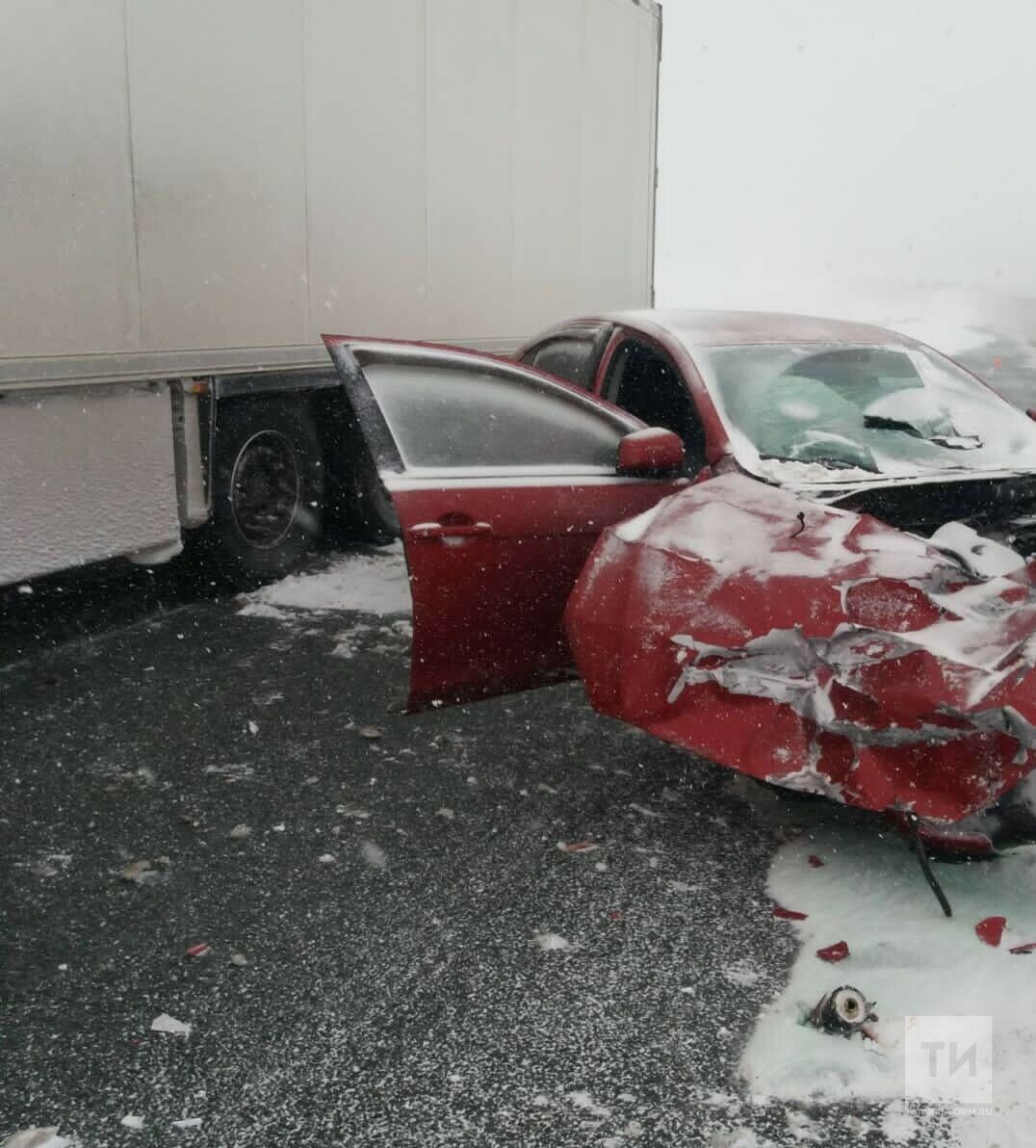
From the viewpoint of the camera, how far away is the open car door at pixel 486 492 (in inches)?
170

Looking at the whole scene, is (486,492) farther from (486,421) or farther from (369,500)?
(369,500)

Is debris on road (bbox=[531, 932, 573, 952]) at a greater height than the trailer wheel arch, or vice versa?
the trailer wheel arch

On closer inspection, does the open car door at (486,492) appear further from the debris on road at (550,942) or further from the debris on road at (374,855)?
the debris on road at (550,942)

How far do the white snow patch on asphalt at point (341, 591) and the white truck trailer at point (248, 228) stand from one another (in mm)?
223

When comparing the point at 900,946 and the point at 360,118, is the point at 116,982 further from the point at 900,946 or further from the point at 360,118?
the point at 360,118

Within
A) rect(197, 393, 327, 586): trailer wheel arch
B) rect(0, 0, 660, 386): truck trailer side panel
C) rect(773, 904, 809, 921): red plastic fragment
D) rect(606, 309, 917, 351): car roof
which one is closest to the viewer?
rect(773, 904, 809, 921): red plastic fragment

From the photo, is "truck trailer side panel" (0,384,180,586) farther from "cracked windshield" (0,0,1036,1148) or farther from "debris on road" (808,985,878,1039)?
"debris on road" (808,985,878,1039)

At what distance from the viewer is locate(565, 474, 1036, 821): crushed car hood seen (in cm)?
325

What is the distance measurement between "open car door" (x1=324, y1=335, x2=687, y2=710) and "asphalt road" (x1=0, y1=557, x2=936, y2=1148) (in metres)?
0.53

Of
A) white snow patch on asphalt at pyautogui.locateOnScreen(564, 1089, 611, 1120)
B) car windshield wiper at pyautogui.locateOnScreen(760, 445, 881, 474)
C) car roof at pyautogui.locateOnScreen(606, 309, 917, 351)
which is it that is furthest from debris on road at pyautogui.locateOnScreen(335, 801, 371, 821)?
car roof at pyautogui.locateOnScreen(606, 309, 917, 351)

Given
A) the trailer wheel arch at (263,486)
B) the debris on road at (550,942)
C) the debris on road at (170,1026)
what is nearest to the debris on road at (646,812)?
the debris on road at (550,942)

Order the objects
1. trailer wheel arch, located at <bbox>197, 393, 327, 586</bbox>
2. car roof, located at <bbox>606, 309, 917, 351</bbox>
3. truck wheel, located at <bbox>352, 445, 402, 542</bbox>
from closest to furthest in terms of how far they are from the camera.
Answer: car roof, located at <bbox>606, 309, 917, 351</bbox>
trailer wheel arch, located at <bbox>197, 393, 327, 586</bbox>
truck wheel, located at <bbox>352, 445, 402, 542</bbox>

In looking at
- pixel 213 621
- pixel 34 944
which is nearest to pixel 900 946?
pixel 34 944

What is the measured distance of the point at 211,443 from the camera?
6.86 m
